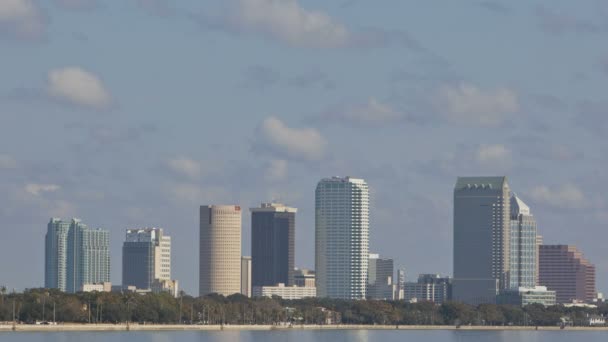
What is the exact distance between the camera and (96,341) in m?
188

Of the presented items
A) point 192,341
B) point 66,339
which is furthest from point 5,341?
point 192,341

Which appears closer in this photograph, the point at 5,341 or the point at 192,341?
the point at 5,341

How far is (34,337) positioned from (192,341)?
63.3ft

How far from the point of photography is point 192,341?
19962cm

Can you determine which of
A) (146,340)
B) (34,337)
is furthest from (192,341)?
(34,337)

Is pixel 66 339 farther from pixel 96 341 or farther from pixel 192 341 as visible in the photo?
pixel 192 341

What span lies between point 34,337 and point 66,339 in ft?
28.1

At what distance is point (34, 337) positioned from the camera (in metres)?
197

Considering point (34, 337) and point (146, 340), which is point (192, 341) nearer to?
point (146, 340)

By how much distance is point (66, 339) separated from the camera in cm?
18962

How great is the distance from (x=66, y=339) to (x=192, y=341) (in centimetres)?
1735

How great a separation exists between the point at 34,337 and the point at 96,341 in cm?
1223

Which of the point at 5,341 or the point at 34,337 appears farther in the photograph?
the point at 34,337

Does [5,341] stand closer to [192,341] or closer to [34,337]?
[34,337]
